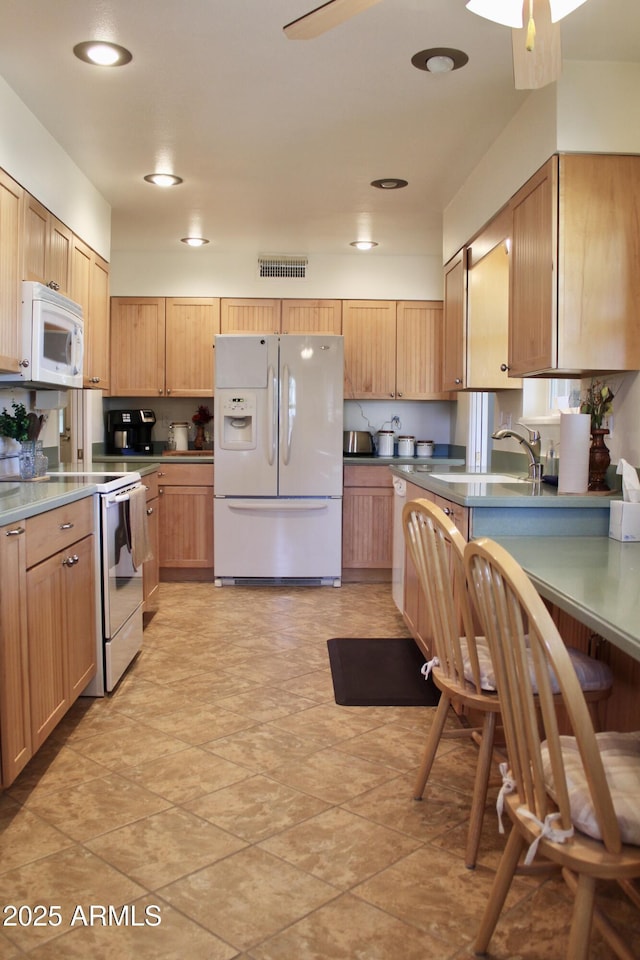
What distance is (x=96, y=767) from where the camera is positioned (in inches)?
94.8

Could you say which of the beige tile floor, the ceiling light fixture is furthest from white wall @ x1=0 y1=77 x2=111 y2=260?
the beige tile floor

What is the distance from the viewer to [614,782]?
50.5 inches

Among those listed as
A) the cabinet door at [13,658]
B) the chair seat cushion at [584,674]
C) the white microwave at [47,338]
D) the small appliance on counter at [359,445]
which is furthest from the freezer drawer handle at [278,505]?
the chair seat cushion at [584,674]

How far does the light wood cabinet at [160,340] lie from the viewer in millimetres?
5602

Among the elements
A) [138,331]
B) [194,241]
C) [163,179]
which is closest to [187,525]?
[138,331]

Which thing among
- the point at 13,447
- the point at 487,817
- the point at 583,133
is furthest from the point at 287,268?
the point at 487,817

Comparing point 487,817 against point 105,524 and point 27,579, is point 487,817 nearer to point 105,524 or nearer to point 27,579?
point 27,579

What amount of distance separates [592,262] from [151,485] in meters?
2.79

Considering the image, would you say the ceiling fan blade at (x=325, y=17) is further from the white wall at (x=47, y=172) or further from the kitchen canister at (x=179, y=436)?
the kitchen canister at (x=179, y=436)

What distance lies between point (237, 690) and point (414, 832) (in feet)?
4.15

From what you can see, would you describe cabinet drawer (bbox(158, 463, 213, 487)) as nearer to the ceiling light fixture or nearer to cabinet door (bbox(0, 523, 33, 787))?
cabinet door (bbox(0, 523, 33, 787))

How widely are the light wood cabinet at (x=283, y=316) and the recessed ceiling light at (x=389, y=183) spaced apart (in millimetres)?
1631

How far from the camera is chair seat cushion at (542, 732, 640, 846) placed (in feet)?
3.88

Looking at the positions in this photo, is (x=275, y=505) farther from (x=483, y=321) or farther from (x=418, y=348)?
(x=483, y=321)
